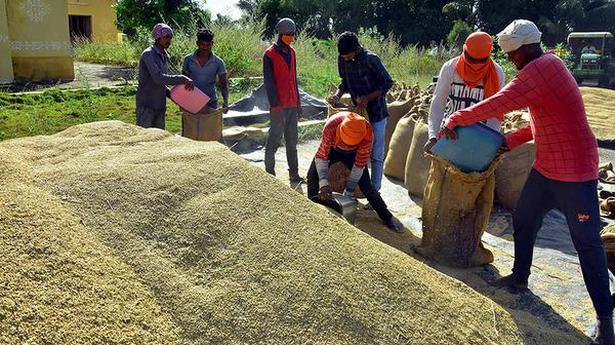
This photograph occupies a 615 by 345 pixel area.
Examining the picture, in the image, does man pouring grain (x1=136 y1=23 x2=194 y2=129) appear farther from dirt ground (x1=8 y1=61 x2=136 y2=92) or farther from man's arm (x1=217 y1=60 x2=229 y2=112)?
dirt ground (x1=8 y1=61 x2=136 y2=92)

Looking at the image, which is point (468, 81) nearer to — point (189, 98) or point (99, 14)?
point (189, 98)

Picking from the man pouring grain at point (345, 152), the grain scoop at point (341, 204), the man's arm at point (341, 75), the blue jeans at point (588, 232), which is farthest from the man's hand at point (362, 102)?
the blue jeans at point (588, 232)

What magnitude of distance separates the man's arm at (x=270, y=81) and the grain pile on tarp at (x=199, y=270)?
1935mm

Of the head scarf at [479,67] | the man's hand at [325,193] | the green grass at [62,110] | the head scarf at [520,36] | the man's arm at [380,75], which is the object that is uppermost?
the head scarf at [520,36]

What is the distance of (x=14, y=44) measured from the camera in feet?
32.3

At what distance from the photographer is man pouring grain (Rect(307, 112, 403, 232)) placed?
3185mm

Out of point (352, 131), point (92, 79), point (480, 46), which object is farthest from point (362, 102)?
point (92, 79)

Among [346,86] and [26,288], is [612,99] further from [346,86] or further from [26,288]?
[26,288]

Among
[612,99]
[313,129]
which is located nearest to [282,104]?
[313,129]

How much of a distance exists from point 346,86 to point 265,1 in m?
19.9

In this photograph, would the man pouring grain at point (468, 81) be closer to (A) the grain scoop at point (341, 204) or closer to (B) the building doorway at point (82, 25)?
(A) the grain scoop at point (341, 204)

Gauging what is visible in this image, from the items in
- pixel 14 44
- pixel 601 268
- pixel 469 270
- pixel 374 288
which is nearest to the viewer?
pixel 374 288

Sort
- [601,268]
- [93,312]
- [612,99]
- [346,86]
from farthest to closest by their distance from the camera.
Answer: [612,99]
[346,86]
[601,268]
[93,312]

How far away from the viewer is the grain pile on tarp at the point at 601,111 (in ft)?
25.2
